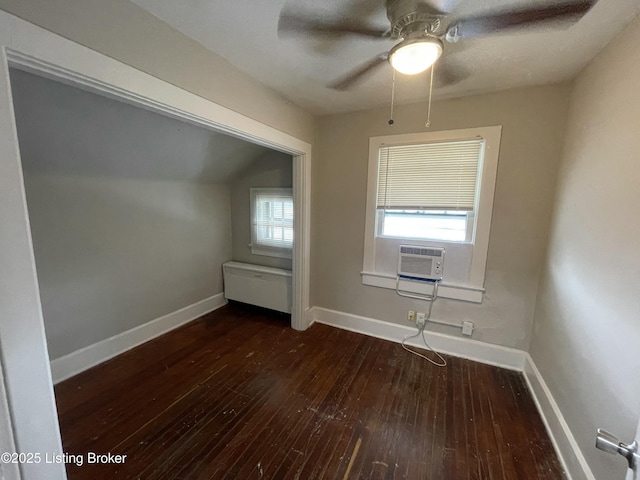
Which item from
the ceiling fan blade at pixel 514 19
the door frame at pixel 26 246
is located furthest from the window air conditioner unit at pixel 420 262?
the door frame at pixel 26 246

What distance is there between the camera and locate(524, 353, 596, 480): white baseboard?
133 centimetres

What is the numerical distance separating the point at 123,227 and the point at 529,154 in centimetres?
358

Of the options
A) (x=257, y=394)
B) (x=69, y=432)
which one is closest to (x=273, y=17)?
(x=257, y=394)

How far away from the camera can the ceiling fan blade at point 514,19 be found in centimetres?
114

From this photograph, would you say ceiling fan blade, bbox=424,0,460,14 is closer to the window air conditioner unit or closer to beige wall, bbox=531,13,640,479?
beige wall, bbox=531,13,640,479

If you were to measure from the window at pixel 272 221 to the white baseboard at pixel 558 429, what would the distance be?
8.43 ft

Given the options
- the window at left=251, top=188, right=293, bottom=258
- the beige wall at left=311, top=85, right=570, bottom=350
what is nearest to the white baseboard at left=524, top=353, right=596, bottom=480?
the beige wall at left=311, top=85, right=570, bottom=350

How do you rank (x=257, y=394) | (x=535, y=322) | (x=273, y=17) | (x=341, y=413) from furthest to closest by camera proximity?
(x=535, y=322) → (x=257, y=394) → (x=341, y=413) → (x=273, y=17)

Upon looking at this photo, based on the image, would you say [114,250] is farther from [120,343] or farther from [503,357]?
[503,357]

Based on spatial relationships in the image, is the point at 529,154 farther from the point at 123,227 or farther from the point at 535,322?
the point at 123,227

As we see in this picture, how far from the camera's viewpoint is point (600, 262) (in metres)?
1.33

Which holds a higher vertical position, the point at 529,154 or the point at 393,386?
the point at 529,154

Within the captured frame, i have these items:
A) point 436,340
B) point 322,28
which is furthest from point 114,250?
point 436,340

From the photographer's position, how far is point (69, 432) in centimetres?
159
